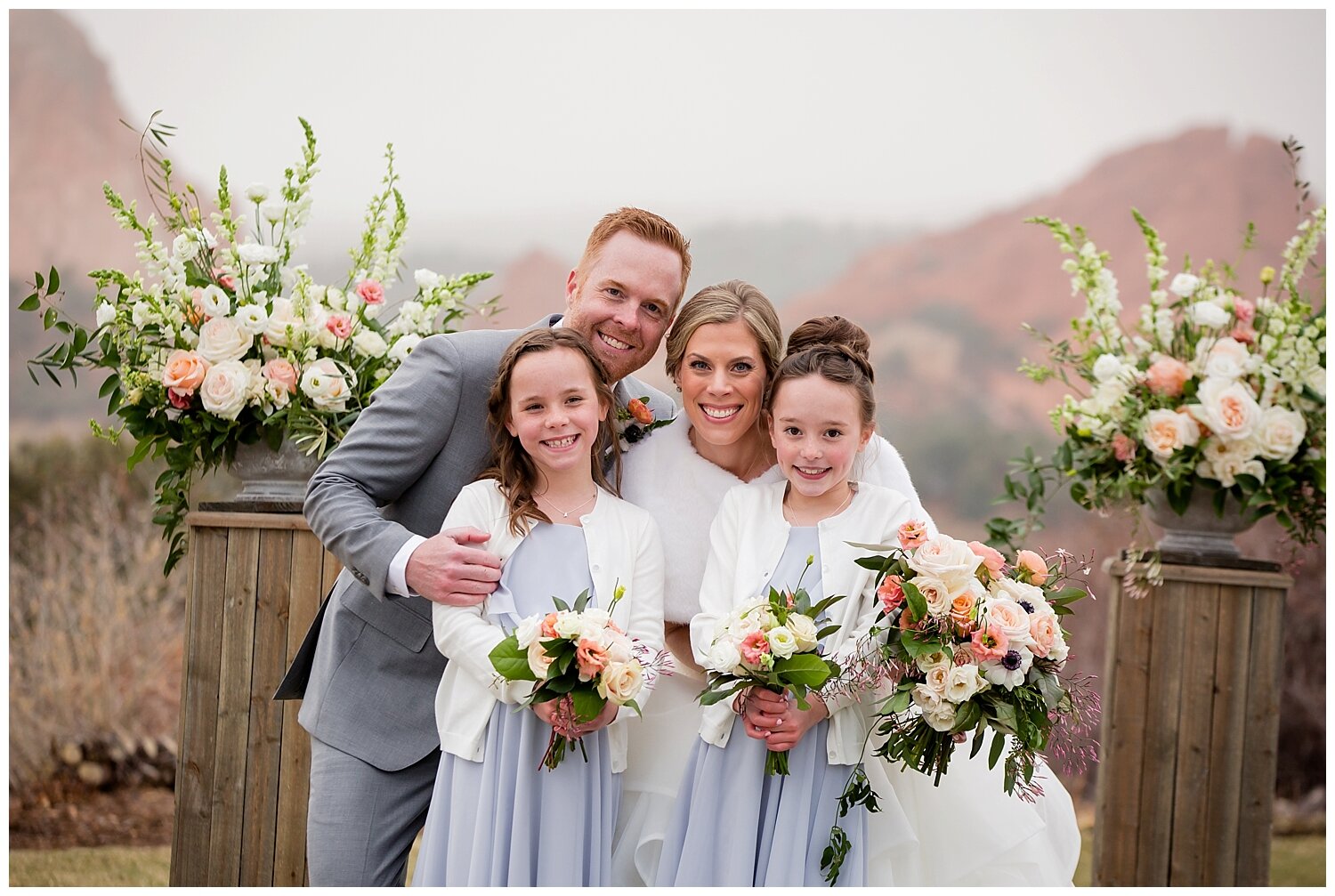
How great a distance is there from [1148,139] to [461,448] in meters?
9.35

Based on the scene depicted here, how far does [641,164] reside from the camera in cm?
1022

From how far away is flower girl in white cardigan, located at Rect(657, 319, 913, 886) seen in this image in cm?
249

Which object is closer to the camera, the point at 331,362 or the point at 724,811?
the point at 724,811

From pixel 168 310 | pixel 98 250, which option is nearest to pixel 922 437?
pixel 98 250

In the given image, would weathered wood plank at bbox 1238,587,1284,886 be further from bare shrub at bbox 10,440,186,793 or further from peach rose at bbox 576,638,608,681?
bare shrub at bbox 10,440,186,793

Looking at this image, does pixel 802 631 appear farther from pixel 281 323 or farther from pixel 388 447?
pixel 281 323

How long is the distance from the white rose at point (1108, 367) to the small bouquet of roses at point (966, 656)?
1.67 m

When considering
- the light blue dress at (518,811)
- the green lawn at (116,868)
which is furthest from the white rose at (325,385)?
the green lawn at (116,868)

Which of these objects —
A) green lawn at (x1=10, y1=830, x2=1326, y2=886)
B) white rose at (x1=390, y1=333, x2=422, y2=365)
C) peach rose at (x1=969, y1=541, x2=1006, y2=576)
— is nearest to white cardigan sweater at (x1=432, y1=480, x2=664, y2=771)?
→ peach rose at (x1=969, y1=541, x2=1006, y2=576)

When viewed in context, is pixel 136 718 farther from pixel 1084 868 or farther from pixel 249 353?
pixel 1084 868

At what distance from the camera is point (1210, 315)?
381 centimetres

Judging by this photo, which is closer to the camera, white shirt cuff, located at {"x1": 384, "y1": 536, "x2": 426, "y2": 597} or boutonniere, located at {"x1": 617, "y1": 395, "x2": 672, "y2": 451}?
white shirt cuff, located at {"x1": 384, "y1": 536, "x2": 426, "y2": 597}

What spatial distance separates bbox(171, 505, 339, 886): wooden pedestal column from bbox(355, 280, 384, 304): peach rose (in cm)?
76

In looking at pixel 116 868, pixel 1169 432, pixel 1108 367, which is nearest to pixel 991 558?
pixel 1169 432
